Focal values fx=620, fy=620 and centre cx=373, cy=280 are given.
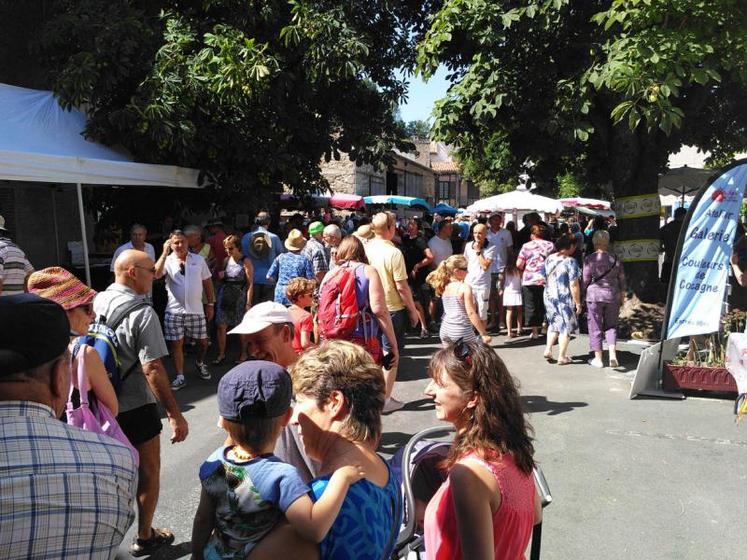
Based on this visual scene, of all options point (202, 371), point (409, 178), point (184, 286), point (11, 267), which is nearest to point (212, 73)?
point (184, 286)

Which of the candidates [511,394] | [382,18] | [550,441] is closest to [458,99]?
[382,18]

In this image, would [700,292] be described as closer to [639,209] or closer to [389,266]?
[389,266]

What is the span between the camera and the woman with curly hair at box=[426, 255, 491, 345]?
5969 mm

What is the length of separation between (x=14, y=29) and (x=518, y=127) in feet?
31.1

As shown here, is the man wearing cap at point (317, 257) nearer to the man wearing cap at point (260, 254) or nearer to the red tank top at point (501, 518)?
the man wearing cap at point (260, 254)

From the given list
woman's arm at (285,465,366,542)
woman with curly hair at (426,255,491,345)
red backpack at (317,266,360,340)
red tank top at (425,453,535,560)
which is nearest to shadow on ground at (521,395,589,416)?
woman with curly hair at (426,255,491,345)

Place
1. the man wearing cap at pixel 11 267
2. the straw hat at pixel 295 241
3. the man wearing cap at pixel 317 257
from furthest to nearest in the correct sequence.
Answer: the man wearing cap at pixel 317 257
the straw hat at pixel 295 241
the man wearing cap at pixel 11 267

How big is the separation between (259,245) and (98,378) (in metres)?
5.79

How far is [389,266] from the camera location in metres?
5.78

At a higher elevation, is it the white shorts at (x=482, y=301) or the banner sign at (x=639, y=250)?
the banner sign at (x=639, y=250)

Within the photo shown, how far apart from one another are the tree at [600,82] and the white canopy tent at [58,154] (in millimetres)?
4231

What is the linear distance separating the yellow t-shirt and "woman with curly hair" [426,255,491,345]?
0.54 metres

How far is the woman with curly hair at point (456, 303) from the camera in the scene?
19.6 feet

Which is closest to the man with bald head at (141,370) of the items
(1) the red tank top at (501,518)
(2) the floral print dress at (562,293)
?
(1) the red tank top at (501,518)
